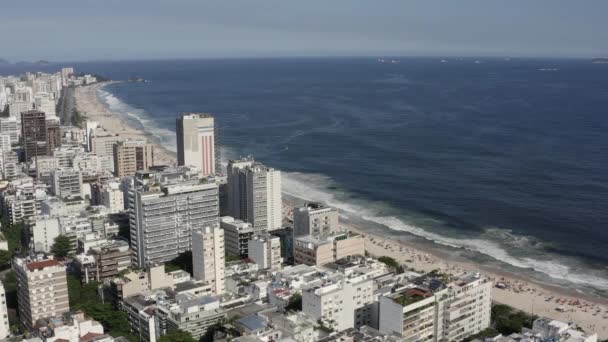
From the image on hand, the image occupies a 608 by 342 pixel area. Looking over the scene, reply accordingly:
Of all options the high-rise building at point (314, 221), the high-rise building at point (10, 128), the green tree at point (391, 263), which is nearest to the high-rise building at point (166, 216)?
the high-rise building at point (314, 221)

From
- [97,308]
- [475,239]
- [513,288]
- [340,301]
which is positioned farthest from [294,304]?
[475,239]

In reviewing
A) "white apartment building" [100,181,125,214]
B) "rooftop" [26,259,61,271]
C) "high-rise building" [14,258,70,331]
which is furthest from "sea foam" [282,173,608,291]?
"rooftop" [26,259,61,271]

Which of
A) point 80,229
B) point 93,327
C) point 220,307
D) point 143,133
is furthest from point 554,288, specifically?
point 143,133

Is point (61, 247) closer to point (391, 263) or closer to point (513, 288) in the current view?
point (391, 263)

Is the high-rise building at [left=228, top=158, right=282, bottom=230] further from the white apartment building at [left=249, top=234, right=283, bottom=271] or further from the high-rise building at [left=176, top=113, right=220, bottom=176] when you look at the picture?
the high-rise building at [left=176, top=113, right=220, bottom=176]

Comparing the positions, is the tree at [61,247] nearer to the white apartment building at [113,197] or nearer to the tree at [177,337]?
the white apartment building at [113,197]

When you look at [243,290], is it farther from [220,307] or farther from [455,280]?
[455,280]

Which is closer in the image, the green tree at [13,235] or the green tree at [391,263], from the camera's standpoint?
the green tree at [391,263]
